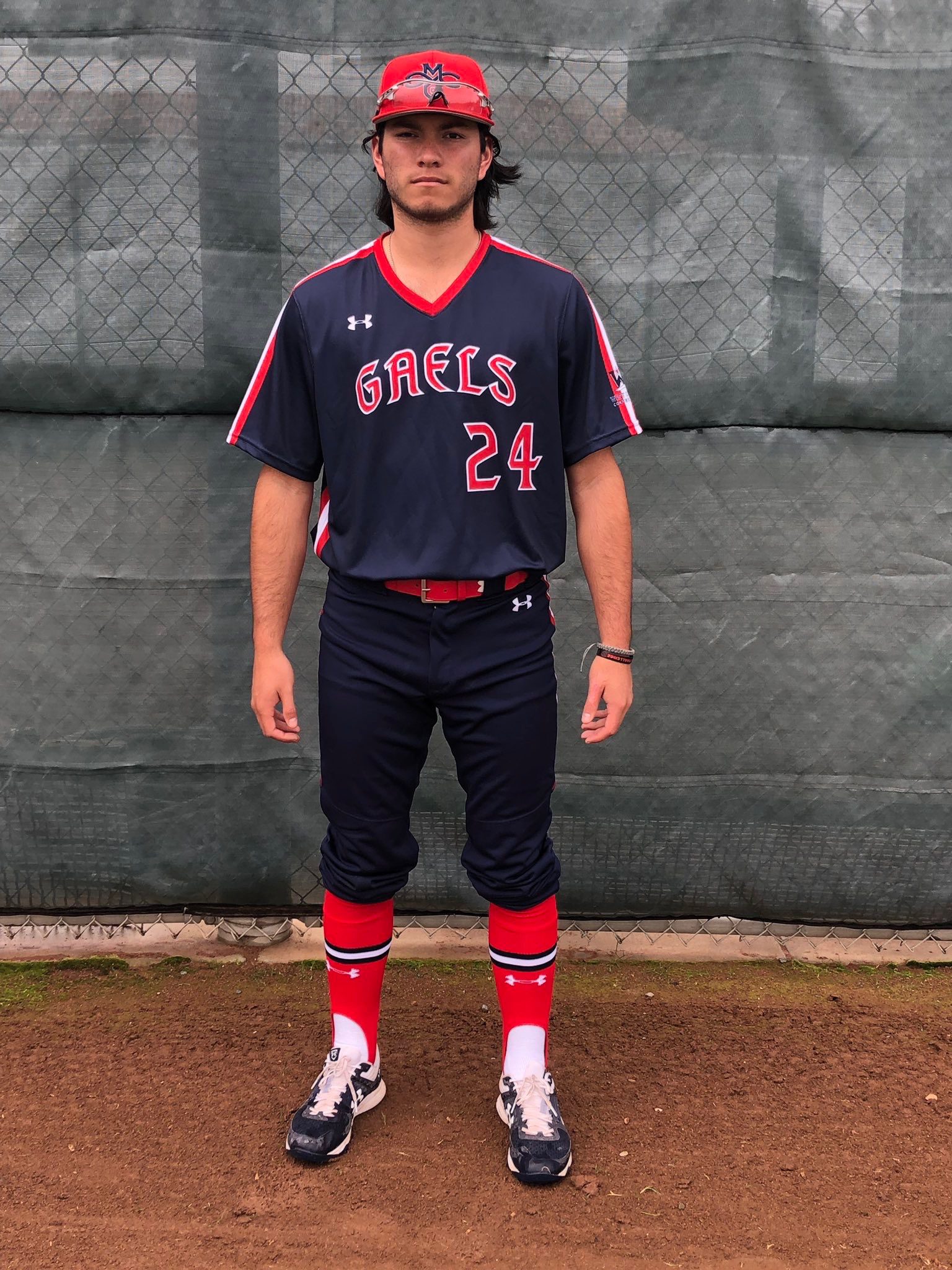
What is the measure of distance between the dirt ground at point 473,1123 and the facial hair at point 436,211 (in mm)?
1906

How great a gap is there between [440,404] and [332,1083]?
57.5 inches

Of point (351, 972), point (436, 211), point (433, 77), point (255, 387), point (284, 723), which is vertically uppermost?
point (433, 77)

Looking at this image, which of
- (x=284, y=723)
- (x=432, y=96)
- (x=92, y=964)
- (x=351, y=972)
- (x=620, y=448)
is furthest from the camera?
(x=92, y=964)

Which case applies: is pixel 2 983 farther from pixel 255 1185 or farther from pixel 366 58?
pixel 366 58

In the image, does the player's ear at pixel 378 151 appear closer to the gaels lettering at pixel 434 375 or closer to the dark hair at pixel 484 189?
the dark hair at pixel 484 189

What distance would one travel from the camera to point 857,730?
3189mm

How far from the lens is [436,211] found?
211 cm

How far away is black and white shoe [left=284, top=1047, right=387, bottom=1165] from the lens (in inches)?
93.7

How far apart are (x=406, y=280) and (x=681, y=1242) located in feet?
6.34

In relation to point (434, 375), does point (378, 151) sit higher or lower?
higher

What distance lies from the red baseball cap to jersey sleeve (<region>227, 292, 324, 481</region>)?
16.1 inches

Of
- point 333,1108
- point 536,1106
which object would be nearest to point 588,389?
point 536,1106

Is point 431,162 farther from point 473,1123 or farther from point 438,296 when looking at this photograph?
point 473,1123

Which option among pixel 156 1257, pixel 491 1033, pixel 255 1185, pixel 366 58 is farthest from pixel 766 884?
pixel 366 58
